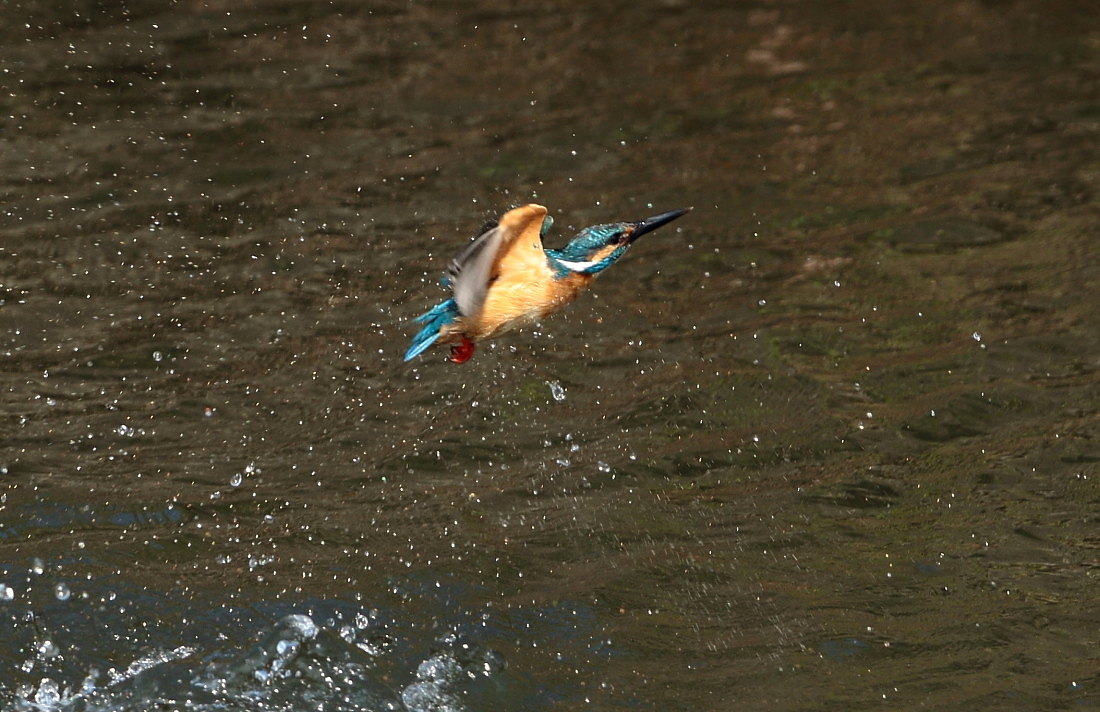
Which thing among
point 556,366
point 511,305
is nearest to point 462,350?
point 511,305

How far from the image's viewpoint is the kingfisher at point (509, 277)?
319 centimetres

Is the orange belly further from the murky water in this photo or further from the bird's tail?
the murky water

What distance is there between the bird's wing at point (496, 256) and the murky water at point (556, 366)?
41.6 inches

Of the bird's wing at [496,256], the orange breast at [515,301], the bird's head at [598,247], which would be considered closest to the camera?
the bird's wing at [496,256]

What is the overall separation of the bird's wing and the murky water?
1.06 meters

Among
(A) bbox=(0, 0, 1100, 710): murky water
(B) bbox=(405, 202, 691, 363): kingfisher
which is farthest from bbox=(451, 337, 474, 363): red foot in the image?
(A) bbox=(0, 0, 1100, 710): murky water

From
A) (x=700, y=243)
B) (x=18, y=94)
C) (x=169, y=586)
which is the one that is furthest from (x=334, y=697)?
(x=18, y=94)

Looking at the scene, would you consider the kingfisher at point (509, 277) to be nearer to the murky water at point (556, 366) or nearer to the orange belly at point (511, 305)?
the orange belly at point (511, 305)

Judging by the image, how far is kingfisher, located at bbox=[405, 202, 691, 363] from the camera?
3.19m

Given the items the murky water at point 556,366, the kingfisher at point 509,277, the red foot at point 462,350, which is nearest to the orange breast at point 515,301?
the kingfisher at point 509,277

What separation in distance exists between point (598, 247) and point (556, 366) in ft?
4.60

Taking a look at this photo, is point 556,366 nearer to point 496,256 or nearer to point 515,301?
point 515,301

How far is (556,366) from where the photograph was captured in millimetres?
5105

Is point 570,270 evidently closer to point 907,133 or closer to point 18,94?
point 907,133
